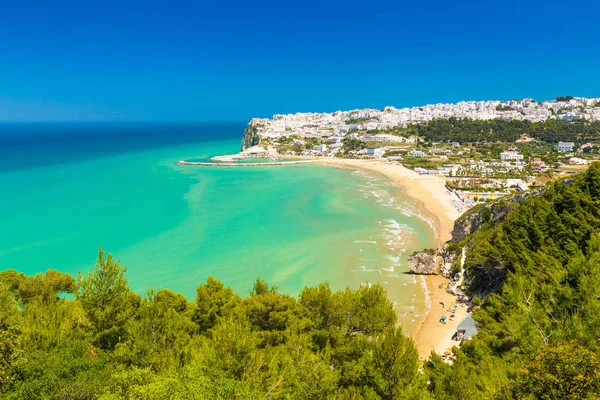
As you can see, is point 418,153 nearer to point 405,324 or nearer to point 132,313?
point 405,324

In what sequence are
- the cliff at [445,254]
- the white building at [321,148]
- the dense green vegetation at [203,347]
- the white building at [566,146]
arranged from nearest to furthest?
1. the dense green vegetation at [203,347]
2. the cliff at [445,254]
3. the white building at [566,146]
4. the white building at [321,148]

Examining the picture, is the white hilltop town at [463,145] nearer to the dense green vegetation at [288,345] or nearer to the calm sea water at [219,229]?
the calm sea water at [219,229]

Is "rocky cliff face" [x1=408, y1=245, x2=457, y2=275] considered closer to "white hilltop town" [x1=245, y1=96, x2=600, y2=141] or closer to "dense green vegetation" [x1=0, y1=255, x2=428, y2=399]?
"dense green vegetation" [x1=0, y1=255, x2=428, y2=399]

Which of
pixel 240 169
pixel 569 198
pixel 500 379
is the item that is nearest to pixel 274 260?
pixel 569 198

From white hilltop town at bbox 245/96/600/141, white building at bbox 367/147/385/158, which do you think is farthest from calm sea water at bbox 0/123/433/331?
white hilltop town at bbox 245/96/600/141

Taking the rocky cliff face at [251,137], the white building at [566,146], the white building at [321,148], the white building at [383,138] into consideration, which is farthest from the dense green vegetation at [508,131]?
the rocky cliff face at [251,137]
